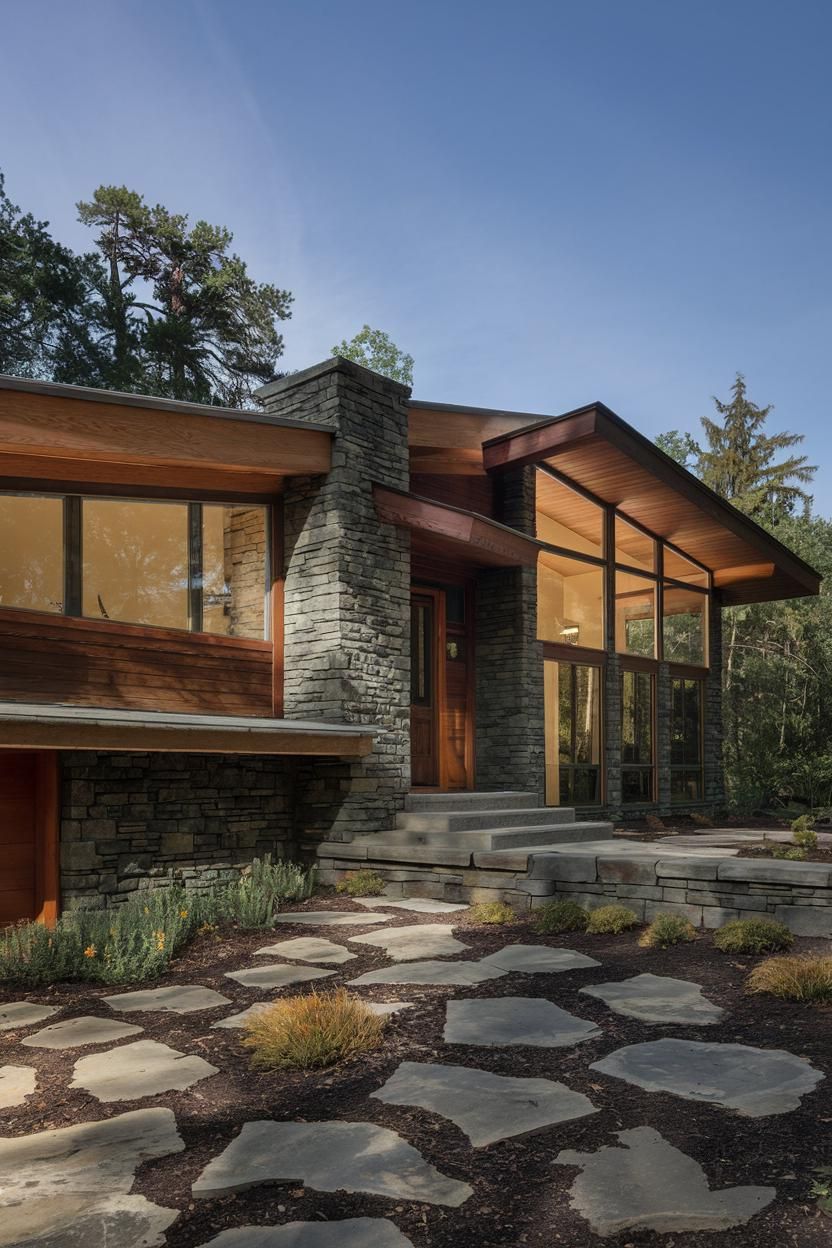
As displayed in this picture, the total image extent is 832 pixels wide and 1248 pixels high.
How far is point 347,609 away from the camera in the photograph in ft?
28.5

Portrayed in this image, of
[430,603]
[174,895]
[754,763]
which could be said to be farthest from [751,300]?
[174,895]

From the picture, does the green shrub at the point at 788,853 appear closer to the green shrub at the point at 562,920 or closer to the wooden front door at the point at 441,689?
the green shrub at the point at 562,920

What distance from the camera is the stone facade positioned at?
704 centimetres

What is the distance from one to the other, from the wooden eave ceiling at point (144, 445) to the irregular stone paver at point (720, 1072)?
216 inches

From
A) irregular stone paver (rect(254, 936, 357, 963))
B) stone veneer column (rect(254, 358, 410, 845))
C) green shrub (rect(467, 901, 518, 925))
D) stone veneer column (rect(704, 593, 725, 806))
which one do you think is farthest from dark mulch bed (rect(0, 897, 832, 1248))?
stone veneer column (rect(704, 593, 725, 806))

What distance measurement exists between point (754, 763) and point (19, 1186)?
18.2 metres

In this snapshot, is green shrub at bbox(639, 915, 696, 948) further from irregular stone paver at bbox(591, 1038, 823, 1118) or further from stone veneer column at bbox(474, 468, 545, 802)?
stone veneer column at bbox(474, 468, 545, 802)

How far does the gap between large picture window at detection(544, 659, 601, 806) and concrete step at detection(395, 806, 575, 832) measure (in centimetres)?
231

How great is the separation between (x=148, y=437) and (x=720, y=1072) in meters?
5.90

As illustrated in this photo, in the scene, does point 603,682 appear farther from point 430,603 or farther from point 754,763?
point 754,763

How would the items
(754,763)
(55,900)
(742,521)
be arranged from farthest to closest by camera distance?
(754,763)
(742,521)
(55,900)

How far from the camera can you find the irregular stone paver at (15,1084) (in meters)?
3.49

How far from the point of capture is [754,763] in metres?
18.9

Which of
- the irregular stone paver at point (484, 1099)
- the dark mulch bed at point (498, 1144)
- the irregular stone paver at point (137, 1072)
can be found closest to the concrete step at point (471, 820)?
the dark mulch bed at point (498, 1144)
